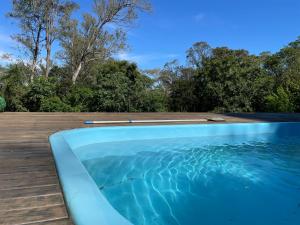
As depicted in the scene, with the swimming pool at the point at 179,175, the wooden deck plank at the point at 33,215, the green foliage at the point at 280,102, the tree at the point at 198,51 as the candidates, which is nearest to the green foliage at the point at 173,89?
the green foliage at the point at 280,102

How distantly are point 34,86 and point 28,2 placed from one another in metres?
Answer: 6.46

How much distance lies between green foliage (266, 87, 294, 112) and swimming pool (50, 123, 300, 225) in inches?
194

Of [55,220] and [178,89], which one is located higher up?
[178,89]

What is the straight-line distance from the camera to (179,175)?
10.5ft

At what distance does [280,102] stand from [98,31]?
10.0 meters

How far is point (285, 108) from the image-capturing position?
10180 millimetres

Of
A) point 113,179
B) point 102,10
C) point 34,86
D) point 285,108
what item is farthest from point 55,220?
point 102,10

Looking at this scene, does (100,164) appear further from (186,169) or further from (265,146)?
(265,146)

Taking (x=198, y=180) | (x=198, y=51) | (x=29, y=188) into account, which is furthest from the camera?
(x=198, y=51)

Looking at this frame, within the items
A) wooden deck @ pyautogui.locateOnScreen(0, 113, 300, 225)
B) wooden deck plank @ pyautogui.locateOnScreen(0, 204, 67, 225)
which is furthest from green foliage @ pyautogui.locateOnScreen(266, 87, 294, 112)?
wooden deck plank @ pyautogui.locateOnScreen(0, 204, 67, 225)

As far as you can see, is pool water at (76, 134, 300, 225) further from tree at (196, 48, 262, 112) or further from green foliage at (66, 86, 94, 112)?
tree at (196, 48, 262, 112)

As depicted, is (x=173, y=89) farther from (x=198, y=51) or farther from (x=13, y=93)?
(x=13, y=93)

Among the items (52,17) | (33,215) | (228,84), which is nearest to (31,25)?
(52,17)

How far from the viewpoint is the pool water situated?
219 centimetres
